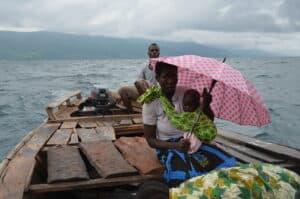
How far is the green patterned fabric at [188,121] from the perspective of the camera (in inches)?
141

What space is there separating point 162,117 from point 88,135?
181 cm

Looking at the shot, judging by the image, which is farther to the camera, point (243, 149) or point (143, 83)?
point (143, 83)

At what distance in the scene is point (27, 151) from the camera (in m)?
4.46

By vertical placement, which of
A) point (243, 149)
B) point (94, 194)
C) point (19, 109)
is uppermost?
point (243, 149)

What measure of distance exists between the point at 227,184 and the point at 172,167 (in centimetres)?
105

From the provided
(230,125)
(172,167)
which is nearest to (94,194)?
(172,167)

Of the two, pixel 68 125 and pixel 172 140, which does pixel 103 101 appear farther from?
pixel 172 140

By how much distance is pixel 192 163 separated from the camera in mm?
3432

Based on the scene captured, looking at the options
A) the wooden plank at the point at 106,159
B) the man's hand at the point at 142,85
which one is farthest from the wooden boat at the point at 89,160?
the man's hand at the point at 142,85

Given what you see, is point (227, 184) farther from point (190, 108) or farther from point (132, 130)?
point (132, 130)

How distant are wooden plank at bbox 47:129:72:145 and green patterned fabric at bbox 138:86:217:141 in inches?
63.8

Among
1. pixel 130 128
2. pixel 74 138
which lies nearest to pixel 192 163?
pixel 74 138

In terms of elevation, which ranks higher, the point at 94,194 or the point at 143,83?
the point at 143,83

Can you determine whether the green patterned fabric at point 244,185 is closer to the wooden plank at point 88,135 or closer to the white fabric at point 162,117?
the white fabric at point 162,117
